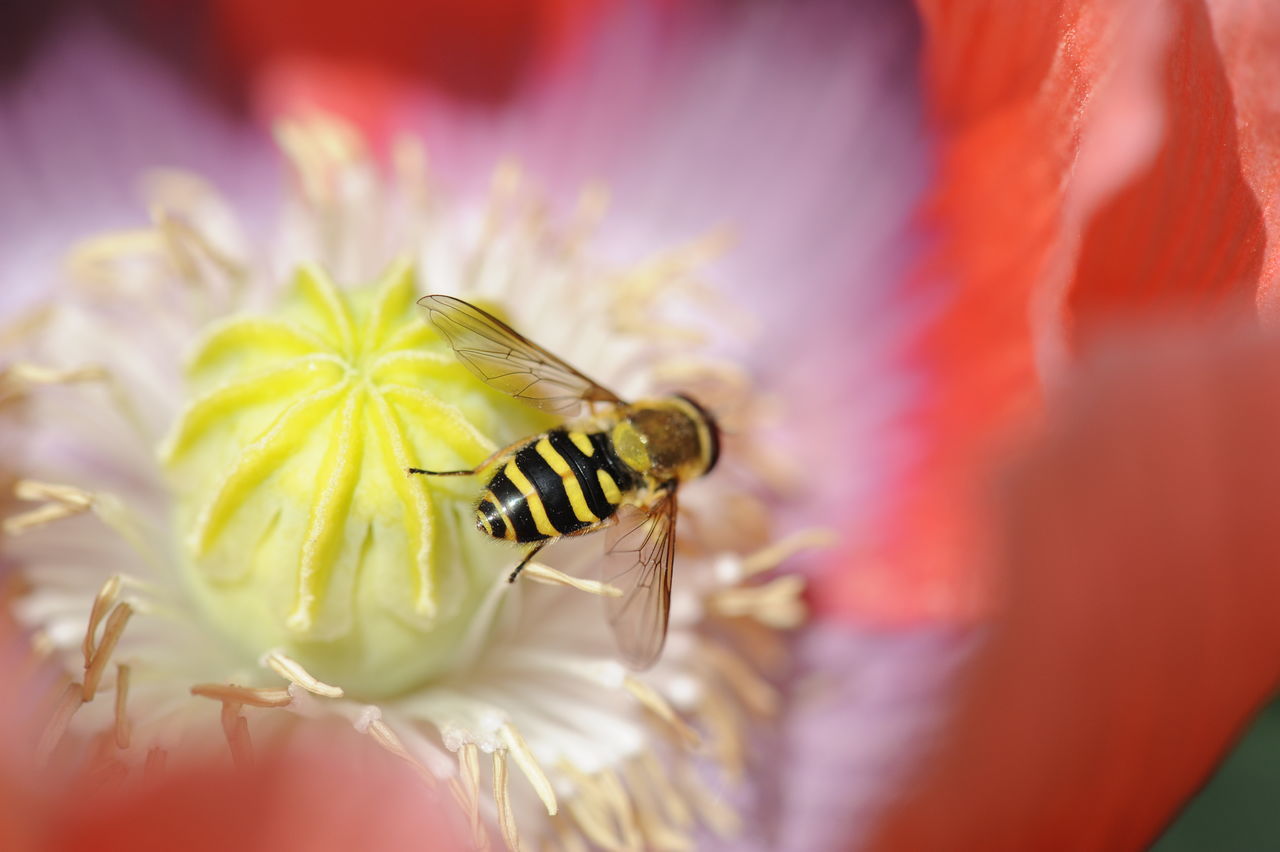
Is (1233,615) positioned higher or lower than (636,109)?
higher

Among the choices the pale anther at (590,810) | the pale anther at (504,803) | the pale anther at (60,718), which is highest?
the pale anther at (504,803)

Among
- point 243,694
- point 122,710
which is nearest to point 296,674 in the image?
point 243,694

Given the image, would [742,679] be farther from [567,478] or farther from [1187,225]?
[1187,225]

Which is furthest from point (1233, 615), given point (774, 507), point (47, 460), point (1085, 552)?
point (47, 460)

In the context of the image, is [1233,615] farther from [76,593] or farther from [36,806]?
[76,593]

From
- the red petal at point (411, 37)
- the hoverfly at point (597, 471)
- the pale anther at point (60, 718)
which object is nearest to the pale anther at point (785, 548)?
the hoverfly at point (597, 471)

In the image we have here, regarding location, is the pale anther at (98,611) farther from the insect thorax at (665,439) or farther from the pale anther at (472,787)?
the insect thorax at (665,439)
